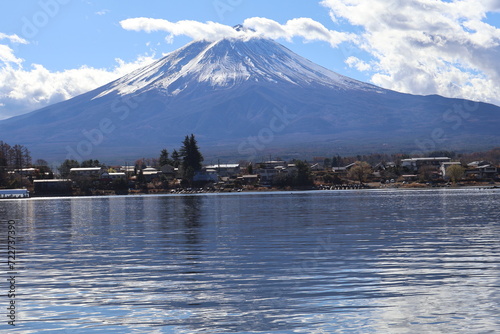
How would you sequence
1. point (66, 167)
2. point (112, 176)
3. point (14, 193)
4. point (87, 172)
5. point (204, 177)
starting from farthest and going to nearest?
point (66, 167)
point (87, 172)
point (112, 176)
point (204, 177)
point (14, 193)

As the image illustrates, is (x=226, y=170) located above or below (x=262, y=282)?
above

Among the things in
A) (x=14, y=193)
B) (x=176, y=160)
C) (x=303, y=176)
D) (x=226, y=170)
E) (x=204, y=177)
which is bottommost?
(x=14, y=193)

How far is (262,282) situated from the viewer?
16.7m

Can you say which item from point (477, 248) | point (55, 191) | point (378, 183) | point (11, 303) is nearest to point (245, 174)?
point (378, 183)

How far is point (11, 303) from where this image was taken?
48.1 feet

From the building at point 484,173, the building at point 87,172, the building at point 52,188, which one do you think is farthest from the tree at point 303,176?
the building at point 52,188

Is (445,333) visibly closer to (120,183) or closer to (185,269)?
(185,269)

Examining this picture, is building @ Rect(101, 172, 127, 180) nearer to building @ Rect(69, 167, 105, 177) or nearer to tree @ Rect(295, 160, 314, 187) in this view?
building @ Rect(69, 167, 105, 177)

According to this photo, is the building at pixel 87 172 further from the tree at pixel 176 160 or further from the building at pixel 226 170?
the building at pixel 226 170

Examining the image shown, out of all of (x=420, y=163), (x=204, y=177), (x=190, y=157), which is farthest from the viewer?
(x=420, y=163)

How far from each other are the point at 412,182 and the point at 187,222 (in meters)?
78.4

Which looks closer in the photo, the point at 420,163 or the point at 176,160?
the point at 176,160

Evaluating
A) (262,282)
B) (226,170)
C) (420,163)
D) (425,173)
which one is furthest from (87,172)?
(262,282)

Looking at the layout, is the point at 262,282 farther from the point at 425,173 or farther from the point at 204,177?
the point at 425,173
